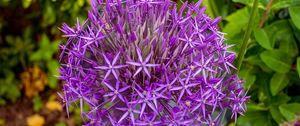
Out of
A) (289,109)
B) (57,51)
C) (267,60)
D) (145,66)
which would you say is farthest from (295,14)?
(57,51)

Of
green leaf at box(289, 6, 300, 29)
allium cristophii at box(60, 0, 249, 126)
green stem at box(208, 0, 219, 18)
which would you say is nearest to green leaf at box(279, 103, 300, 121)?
green leaf at box(289, 6, 300, 29)

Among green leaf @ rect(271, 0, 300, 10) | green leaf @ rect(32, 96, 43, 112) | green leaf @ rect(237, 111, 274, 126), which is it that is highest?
green leaf @ rect(271, 0, 300, 10)

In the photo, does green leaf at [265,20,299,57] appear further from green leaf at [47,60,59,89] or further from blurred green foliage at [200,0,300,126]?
green leaf at [47,60,59,89]

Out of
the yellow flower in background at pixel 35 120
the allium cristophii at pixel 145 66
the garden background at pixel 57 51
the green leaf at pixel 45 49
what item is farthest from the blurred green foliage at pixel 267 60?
the yellow flower in background at pixel 35 120

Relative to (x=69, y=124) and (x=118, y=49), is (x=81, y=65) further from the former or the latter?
(x=69, y=124)

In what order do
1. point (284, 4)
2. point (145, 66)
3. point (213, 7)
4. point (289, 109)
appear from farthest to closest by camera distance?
point (213, 7) → point (289, 109) → point (284, 4) → point (145, 66)

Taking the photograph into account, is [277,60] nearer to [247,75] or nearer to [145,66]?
[247,75]
